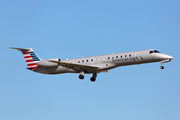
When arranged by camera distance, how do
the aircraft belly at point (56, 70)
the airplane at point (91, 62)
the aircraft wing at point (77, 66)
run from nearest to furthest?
the airplane at point (91, 62) < the aircraft wing at point (77, 66) < the aircraft belly at point (56, 70)

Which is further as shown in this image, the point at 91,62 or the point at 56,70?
the point at 56,70

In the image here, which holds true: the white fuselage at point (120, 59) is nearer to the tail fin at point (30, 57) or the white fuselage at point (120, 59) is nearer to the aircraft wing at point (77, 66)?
the aircraft wing at point (77, 66)

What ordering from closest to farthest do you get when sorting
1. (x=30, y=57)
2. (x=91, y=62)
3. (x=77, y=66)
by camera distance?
(x=77, y=66), (x=91, y=62), (x=30, y=57)

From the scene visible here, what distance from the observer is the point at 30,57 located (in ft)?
128

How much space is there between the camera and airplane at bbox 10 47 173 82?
34188 millimetres

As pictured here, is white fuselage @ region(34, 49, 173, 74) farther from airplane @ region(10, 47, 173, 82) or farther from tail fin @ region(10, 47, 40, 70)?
tail fin @ region(10, 47, 40, 70)

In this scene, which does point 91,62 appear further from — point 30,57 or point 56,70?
point 30,57

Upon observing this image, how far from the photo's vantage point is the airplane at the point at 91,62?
1346 inches

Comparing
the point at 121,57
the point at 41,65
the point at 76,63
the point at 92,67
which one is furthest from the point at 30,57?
the point at 121,57

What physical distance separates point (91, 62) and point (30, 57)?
8182mm

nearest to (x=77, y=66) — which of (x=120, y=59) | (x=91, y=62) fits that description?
(x=91, y=62)

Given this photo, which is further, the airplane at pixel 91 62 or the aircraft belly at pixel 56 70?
the aircraft belly at pixel 56 70

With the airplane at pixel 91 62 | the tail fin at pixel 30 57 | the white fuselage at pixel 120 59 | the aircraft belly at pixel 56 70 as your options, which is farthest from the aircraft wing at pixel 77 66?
the tail fin at pixel 30 57

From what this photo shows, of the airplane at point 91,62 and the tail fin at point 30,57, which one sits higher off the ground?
the tail fin at point 30,57
